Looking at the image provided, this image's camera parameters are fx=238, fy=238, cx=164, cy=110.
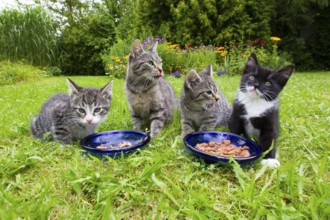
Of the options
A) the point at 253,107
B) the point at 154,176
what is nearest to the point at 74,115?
the point at 154,176

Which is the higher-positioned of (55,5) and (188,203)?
(55,5)

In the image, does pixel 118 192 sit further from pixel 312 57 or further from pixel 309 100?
pixel 312 57

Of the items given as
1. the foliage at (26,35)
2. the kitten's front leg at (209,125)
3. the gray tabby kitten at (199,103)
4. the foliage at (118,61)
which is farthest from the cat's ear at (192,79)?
the foliage at (26,35)

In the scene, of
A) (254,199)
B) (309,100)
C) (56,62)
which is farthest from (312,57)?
(254,199)

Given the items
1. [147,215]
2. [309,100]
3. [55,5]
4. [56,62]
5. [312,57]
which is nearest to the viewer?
[147,215]

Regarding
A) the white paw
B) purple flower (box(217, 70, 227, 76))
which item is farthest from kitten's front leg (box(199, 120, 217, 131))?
purple flower (box(217, 70, 227, 76))

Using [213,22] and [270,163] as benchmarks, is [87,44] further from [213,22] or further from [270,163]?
[270,163]

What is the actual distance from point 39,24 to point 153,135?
32.1ft

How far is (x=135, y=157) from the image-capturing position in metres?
2.03

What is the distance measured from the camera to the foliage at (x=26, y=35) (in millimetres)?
9352


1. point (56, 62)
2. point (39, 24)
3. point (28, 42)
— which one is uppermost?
point (39, 24)

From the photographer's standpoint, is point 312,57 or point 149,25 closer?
point 149,25

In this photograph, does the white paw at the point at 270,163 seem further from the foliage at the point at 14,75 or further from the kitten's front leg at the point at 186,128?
the foliage at the point at 14,75

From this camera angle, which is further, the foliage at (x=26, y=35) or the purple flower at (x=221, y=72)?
the foliage at (x=26, y=35)
